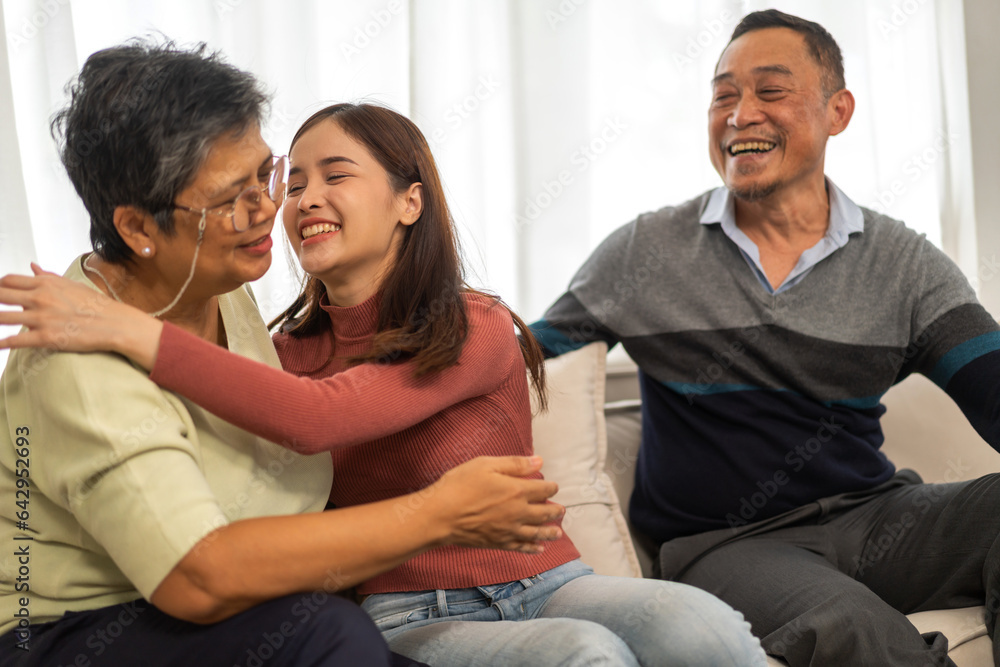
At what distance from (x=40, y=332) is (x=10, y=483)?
10.1 inches

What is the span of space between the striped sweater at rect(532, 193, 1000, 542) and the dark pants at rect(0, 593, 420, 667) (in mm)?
995

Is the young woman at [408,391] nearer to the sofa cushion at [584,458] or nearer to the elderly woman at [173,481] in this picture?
the elderly woman at [173,481]

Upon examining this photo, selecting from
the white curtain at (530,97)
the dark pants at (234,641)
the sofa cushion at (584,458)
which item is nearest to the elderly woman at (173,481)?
the dark pants at (234,641)

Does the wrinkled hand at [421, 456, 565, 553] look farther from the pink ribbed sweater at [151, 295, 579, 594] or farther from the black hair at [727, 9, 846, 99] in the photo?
the black hair at [727, 9, 846, 99]

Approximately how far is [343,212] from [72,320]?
1.53ft

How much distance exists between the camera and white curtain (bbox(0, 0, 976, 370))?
1764 millimetres

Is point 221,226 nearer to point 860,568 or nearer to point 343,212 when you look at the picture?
point 343,212

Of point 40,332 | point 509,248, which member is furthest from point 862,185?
point 40,332

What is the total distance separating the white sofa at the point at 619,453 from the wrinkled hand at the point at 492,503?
0.61m

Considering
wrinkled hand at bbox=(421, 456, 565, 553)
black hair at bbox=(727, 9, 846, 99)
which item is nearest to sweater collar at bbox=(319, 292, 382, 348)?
wrinkled hand at bbox=(421, 456, 565, 553)

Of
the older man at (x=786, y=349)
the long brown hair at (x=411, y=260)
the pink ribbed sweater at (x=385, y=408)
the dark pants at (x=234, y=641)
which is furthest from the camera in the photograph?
the older man at (x=786, y=349)

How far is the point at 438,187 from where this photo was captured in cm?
146

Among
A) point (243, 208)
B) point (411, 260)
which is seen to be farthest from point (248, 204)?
point (411, 260)

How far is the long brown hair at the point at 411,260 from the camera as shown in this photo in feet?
4.25
